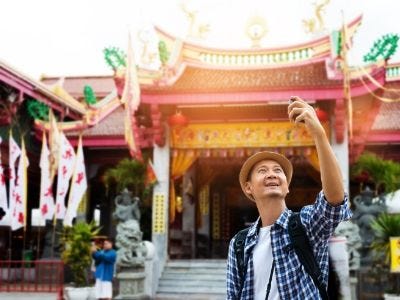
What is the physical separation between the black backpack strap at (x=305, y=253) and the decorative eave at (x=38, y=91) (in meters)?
12.9

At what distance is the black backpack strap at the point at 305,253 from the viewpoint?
83.0 inches

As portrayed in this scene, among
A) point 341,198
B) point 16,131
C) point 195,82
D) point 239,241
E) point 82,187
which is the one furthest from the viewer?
point 16,131

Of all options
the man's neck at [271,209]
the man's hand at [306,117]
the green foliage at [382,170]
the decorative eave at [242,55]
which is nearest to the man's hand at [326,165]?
the man's hand at [306,117]

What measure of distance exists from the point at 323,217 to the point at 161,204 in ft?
38.7

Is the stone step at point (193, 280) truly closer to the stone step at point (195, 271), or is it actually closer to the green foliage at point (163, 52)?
the stone step at point (195, 271)

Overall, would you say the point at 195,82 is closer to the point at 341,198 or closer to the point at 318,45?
the point at 318,45

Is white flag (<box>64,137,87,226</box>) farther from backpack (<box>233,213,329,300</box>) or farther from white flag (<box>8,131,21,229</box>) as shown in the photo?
backpack (<box>233,213,329,300</box>)

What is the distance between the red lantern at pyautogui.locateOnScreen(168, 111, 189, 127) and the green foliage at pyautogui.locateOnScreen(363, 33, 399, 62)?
15.3ft

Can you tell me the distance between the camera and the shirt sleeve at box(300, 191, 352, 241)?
209cm

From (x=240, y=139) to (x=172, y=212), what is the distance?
2635 mm

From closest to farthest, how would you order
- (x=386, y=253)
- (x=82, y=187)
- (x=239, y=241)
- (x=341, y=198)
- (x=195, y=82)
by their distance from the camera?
(x=341, y=198) < (x=239, y=241) < (x=386, y=253) < (x=82, y=187) < (x=195, y=82)

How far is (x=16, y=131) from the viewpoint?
660 inches

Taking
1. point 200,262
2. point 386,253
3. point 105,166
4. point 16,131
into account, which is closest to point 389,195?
point 386,253

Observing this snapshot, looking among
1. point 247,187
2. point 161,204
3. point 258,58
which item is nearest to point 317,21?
point 258,58
